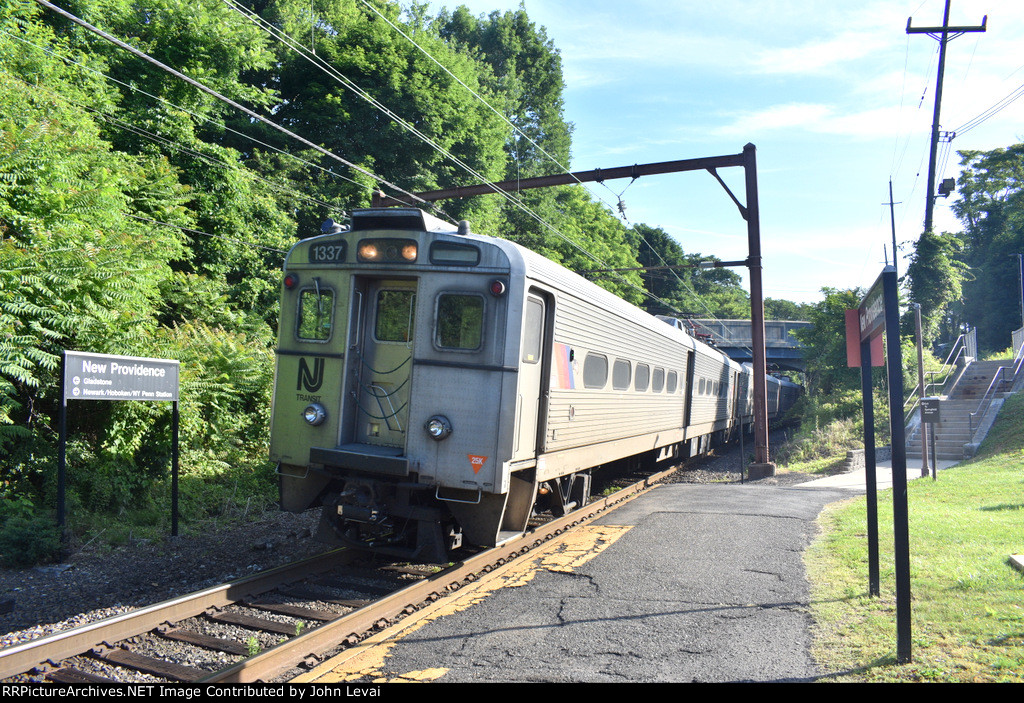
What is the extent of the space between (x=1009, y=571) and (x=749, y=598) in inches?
102

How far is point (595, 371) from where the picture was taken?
30.2ft

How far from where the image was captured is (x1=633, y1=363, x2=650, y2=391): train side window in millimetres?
11469

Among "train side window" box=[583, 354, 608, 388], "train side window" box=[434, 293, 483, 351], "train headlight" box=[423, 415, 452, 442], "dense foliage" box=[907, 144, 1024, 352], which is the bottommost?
"train headlight" box=[423, 415, 452, 442]

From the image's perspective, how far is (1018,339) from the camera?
3183 centimetres

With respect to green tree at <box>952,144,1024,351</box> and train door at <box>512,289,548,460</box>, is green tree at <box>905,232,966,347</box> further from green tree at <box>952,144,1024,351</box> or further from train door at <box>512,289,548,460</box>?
train door at <box>512,289,548,460</box>

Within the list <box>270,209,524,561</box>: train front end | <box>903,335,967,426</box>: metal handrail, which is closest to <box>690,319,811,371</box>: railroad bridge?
<box>903,335,967,426</box>: metal handrail

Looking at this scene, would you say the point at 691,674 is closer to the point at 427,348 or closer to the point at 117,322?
the point at 427,348

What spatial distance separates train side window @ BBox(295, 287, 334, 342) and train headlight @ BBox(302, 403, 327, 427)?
0.69 metres

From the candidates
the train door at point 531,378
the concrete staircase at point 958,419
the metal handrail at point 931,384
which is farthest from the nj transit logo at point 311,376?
the metal handrail at point 931,384

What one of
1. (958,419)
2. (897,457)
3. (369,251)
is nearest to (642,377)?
(369,251)

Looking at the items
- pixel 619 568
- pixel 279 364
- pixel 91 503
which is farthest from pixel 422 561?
pixel 91 503

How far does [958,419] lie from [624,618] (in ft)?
68.7

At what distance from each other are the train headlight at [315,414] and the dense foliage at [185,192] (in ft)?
10.3

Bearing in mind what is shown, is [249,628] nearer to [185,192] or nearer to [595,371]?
[595,371]
